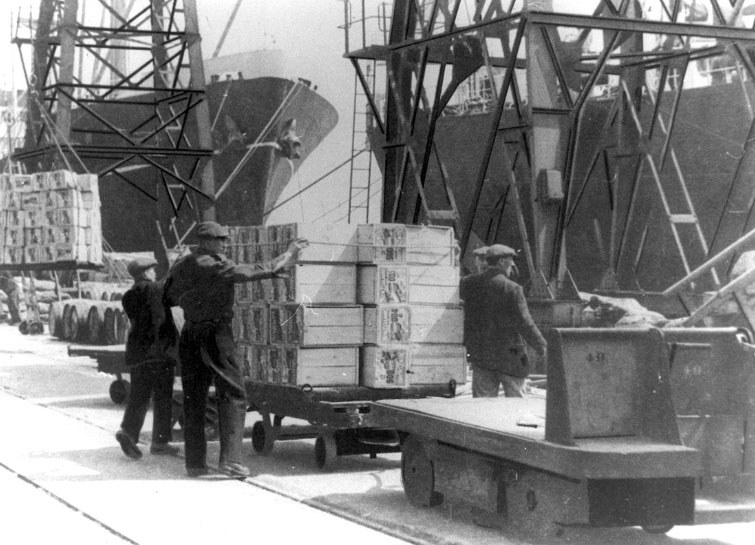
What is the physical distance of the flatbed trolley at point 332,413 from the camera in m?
8.98

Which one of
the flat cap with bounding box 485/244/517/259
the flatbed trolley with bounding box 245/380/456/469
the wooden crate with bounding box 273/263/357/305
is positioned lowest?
the flatbed trolley with bounding box 245/380/456/469

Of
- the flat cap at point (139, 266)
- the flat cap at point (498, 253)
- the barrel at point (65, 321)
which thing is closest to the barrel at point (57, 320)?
the barrel at point (65, 321)

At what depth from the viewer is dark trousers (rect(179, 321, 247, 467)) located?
341 inches

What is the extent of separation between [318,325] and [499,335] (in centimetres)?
157

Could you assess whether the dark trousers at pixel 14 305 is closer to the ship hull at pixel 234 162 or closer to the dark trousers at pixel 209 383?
the ship hull at pixel 234 162

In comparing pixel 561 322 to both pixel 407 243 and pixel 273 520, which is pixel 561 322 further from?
pixel 273 520

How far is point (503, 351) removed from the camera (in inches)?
379

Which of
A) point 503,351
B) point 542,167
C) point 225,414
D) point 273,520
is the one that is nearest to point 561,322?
point 542,167

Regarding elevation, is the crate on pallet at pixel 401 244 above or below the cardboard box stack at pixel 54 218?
below

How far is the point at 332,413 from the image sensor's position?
8.96 metres

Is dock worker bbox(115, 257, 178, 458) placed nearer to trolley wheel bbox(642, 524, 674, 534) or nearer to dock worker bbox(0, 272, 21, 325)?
trolley wheel bbox(642, 524, 674, 534)

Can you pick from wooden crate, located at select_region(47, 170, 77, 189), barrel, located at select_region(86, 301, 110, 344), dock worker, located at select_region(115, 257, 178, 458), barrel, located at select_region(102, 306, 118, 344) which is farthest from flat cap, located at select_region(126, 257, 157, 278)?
barrel, located at select_region(86, 301, 110, 344)

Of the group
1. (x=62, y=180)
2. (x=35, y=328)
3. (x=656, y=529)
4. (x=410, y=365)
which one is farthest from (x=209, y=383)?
(x=35, y=328)

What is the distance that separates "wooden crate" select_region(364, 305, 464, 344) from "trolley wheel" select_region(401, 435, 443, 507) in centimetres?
193
